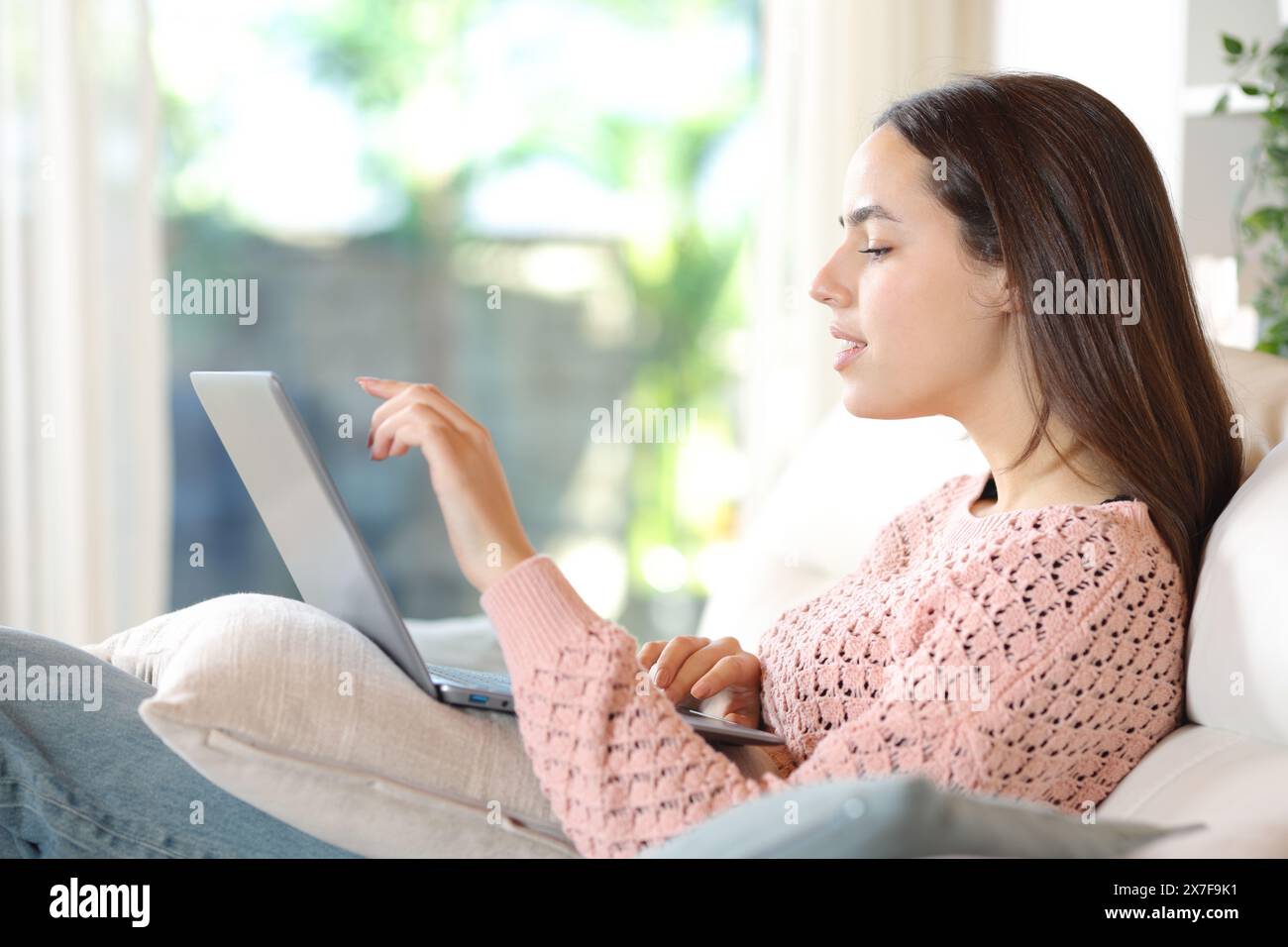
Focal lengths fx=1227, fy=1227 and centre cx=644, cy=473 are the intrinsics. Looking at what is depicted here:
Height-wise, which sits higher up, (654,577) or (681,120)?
(681,120)

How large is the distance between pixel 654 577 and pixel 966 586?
3.71 metres

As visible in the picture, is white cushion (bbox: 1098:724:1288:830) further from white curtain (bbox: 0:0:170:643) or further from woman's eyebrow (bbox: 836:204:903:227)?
white curtain (bbox: 0:0:170:643)

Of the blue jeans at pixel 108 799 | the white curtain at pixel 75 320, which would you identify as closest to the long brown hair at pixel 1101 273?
the blue jeans at pixel 108 799

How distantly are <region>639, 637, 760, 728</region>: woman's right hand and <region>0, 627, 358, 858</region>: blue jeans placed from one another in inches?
15.7

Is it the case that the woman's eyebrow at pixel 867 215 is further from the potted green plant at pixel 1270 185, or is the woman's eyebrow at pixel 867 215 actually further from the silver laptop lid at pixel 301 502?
the potted green plant at pixel 1270 185

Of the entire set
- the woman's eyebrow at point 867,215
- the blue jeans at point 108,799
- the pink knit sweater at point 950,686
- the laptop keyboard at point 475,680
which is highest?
the woman's eyebrow at point 867,215

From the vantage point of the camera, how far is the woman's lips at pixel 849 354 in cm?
124

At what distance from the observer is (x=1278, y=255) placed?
1934 mm

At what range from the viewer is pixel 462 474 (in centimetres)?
99

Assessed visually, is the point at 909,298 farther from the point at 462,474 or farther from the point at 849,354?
the point at 462,474

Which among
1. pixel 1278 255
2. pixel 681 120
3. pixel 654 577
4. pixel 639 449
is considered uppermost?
pixel 681 120

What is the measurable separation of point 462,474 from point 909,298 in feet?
1.56
